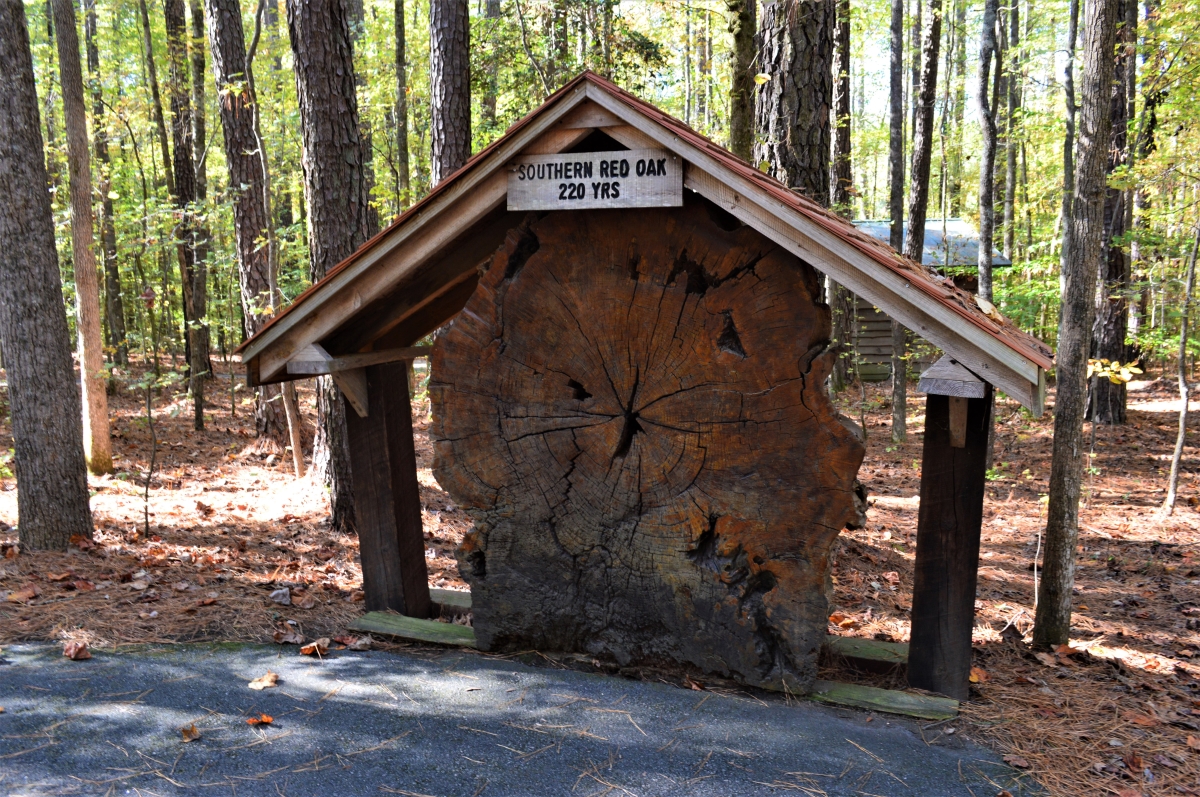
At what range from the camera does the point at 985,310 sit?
4.06 metres

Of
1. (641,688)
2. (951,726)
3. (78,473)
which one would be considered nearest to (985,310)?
(951,726)

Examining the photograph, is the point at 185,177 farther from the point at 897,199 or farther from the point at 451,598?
the point at 897,199

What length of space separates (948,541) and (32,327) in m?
6.31

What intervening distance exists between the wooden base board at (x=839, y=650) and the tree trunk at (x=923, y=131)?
725cm

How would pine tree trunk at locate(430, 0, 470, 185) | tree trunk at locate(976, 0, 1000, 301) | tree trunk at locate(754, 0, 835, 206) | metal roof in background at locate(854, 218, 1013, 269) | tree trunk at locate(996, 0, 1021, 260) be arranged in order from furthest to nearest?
tree trunk at locate(996, 0, 1021, 260), metal roof in background at locate(854, 218, 1013, 269), tree trunk at locate(976, 0, 1000, 301), pine tree trunk at locate(430, 0, 470, 185), tree trunk at locate(754, 0, 835, 206)

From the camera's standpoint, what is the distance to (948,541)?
3.98m

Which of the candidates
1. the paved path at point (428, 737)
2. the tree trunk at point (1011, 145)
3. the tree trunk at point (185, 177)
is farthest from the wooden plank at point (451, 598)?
the tree trunk at point (1011, 145)

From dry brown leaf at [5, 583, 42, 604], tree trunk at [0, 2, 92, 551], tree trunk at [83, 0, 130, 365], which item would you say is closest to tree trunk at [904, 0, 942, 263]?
tree trunk at [0, 2, 92, 551]

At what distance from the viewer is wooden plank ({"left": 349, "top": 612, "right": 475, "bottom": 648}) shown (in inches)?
189

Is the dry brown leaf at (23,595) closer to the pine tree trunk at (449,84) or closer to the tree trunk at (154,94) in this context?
the pine tree trunk at (449,84)

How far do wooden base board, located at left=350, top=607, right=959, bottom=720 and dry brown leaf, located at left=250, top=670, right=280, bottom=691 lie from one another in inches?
28.0

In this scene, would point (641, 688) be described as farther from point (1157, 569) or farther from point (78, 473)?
point (1157, 569)

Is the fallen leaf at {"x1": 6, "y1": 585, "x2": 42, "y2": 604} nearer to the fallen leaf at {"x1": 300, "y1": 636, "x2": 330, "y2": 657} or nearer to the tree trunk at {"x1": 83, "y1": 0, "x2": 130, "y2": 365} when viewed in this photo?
the fallen leaf at {"x1": 300, "y1": 636, "x2": 330, "y2": 657}

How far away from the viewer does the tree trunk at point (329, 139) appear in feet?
22.0
